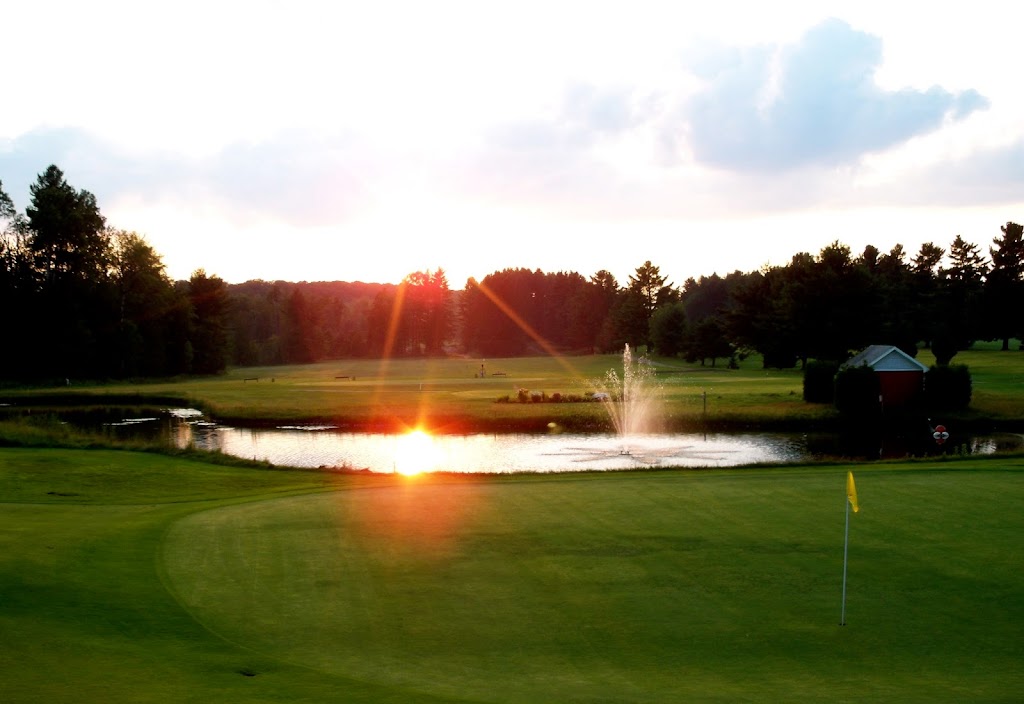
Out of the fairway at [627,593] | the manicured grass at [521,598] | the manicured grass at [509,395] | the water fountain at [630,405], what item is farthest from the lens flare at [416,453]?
the fairway at [627,593]

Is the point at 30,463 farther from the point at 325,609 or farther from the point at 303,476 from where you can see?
the point at 325,609

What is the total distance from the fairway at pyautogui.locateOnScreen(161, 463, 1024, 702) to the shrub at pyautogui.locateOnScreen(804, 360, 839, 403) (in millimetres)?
32516

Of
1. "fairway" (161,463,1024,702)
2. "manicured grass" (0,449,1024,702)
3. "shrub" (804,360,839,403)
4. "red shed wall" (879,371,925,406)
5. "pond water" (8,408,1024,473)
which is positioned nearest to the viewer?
"manicured grass" (0,449,1024,702)

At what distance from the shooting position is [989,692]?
7.61 meters

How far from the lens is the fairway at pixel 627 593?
316 inches

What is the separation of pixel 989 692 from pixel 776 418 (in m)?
37.1

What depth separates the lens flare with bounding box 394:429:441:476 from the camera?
1216 inches

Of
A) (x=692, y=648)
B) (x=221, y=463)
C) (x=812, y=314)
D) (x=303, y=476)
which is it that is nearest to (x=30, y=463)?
(x=221, y=463)

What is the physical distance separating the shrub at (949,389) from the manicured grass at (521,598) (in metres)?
31.8

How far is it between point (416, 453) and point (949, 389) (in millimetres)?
29264

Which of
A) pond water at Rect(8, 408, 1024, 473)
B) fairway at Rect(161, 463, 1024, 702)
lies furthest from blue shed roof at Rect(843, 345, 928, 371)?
fairway at Rect(161, 463, 1024, 702)

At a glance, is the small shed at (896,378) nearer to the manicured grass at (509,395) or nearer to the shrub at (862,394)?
the shrub at (862,394)

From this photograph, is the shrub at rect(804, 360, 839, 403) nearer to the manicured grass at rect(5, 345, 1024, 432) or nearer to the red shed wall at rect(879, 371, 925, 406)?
the manicured grass at rect(5, 345, 1024, 432)

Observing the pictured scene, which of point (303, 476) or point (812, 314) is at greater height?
point (812, 314)
